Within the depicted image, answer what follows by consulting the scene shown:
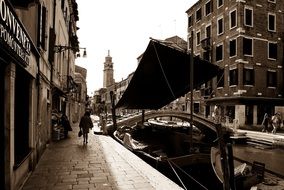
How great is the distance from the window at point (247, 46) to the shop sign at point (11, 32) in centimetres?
2516

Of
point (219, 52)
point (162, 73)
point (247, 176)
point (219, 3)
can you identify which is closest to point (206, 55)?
point (219, 52)

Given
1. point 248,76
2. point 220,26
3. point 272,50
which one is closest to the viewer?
point 248,76

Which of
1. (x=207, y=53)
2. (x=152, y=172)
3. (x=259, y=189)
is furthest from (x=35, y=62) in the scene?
(x=207, y=53)

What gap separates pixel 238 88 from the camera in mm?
27500

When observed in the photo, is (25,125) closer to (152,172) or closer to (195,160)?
(152,172)

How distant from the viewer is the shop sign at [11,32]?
166 inches

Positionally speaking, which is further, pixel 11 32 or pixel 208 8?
pixel 208 8

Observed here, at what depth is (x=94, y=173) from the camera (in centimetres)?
778

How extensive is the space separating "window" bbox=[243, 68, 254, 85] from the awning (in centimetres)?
1252

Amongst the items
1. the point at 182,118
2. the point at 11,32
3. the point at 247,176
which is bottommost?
the point at 247,176

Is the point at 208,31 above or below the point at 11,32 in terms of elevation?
above

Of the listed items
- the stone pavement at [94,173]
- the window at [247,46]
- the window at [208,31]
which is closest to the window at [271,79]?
the window at [247,46]

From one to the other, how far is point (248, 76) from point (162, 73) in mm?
15772

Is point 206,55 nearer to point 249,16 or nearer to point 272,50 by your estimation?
point 249,16
